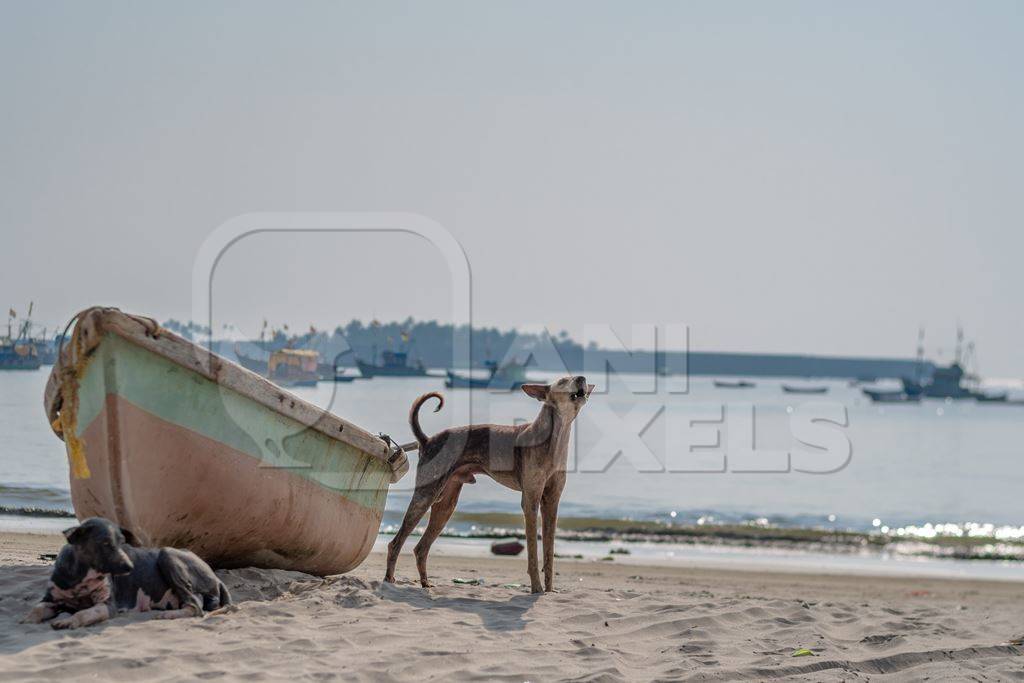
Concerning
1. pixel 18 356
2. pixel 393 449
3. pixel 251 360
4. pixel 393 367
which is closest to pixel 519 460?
pixel 393 449

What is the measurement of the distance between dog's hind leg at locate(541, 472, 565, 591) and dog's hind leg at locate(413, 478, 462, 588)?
28.9 inches

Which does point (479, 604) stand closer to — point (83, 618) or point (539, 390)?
point (539, 390)

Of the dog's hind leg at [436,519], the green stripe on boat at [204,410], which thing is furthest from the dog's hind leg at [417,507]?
the green stripe on boat at [204,410]

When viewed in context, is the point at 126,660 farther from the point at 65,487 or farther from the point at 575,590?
the point at 65,487

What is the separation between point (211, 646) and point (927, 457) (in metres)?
47.6

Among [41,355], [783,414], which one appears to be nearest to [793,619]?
[41,355]

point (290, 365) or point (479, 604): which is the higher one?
Result: point (290, 365)

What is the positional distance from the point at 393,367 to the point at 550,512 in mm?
89989

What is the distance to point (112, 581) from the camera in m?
6.39

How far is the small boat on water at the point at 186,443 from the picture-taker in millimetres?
6801

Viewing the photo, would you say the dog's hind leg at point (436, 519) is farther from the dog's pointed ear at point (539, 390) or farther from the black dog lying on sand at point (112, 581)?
the black dog lying on sand at point (112, 581)

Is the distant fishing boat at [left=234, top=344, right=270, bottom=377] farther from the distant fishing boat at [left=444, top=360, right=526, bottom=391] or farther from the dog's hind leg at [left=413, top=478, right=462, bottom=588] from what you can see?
the distant fishing boat at [left=444, top=360, right=526, bottom=391]

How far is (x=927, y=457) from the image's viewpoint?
48.6 m

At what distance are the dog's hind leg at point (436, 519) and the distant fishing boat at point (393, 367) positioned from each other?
268ft
